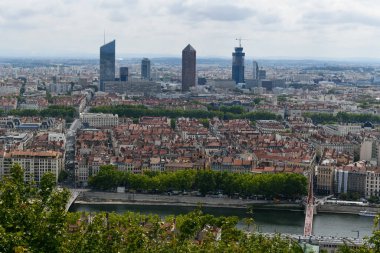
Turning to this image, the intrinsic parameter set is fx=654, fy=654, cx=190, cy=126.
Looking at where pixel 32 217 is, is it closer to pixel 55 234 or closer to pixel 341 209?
pixel 55 234

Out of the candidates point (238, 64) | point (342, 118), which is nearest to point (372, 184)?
point (342, 118)

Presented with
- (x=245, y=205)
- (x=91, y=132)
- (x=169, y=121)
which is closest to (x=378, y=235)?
(x=245, y=205)

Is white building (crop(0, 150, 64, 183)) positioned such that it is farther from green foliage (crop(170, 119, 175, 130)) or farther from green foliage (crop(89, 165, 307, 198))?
green foliage (crop(170, 119, 175, 130))

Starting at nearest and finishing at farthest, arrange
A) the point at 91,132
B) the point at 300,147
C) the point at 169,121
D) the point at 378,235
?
the point at 378,235
the point at 300,147
the point at 91,132
the point at 169,121

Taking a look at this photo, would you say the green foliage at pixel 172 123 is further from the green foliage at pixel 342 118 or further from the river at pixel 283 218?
the river at pixel 283 218

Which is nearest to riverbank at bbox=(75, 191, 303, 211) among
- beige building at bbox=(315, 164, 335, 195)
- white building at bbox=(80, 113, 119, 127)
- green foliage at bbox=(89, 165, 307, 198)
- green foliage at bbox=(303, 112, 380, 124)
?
green foliage at bbox=(89, 165, 307, 198)

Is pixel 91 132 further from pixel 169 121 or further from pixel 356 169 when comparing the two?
pixel 356 169

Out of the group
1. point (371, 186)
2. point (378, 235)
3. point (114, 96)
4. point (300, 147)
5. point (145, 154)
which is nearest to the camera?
point (378, 235)
